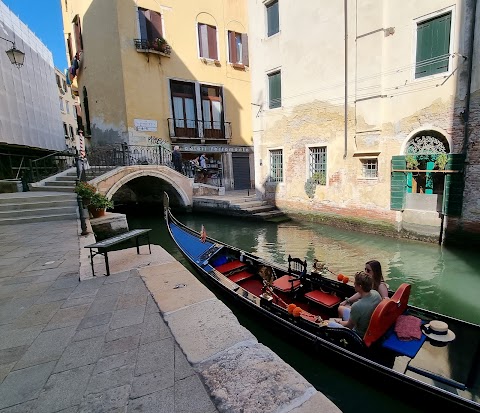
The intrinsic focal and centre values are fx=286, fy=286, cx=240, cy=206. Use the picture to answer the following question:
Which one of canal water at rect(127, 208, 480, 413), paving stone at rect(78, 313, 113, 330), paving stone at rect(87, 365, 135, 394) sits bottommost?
canal water at rect(127, 208, 480, 413)

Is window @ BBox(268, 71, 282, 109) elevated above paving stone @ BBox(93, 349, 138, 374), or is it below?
above

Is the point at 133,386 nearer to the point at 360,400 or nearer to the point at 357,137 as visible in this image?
the point at 360,400

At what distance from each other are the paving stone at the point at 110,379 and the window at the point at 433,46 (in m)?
8.06

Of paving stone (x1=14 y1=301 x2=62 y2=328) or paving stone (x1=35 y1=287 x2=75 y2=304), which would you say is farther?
paving stone (x1=35 y1=287 x2=75 y2=304)

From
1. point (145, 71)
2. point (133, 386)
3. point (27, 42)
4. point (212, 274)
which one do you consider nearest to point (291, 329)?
point (212, 274)

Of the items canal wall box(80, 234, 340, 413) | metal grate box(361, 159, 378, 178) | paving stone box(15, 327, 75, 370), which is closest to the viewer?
canal wall box(80, 234, 340, 413)

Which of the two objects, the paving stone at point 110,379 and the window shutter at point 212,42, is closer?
the paving stone at point 110,379

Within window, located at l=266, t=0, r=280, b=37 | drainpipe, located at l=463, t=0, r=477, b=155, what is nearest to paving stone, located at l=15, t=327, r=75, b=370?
drainpipe, located at l=463, t=0, r=477, b=155

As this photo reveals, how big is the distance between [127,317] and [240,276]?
251 cm

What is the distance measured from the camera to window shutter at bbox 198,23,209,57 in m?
14.0

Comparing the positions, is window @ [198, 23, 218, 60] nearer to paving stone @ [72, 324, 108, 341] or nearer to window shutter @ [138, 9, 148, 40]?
window shutter @ [138, 9, 148, 40]

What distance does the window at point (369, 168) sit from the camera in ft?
25.8

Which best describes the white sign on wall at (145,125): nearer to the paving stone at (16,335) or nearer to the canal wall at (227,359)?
the canal wall at (227,359)

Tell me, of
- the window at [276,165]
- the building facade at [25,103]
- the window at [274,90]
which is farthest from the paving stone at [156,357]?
the building facade at [25,103]
